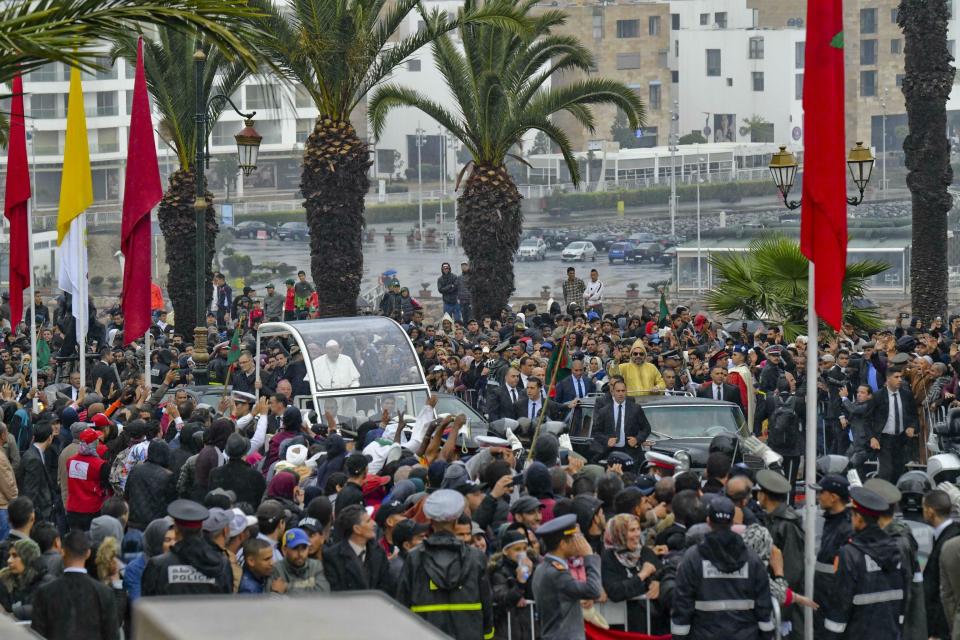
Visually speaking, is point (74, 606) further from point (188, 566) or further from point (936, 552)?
point (936, 552)

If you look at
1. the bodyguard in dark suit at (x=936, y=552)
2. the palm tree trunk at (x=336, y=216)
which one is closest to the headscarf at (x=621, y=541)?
the bodyguard in dark suit at (x=936, y=552)

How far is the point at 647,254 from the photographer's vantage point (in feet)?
278

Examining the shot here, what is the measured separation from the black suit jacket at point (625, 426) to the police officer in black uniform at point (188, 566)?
325 inches

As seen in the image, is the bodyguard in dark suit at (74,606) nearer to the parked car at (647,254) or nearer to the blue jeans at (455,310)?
the blue jeans at (455,310)

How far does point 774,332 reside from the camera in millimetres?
22828

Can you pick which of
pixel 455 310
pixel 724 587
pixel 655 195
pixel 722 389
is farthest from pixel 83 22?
pixel 655 195

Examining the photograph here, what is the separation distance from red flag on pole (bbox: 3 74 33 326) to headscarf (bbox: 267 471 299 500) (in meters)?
8.24

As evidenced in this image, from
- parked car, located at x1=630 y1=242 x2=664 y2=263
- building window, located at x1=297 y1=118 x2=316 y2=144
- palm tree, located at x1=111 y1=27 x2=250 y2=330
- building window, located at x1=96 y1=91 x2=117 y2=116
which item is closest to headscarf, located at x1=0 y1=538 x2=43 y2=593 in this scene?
palm tree, located at x1=111 y1=27 x2=250 y2=330

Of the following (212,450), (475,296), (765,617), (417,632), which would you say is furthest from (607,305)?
(417,632)

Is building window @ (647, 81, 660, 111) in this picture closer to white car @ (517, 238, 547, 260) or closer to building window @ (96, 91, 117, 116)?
white car @ (517, 238, 547, 260)

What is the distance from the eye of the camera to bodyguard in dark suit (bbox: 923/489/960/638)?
9.78m

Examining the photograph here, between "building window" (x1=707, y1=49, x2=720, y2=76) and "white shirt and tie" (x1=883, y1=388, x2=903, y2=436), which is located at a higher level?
"building window" (x1=707, y1=49, x2=720, y2=76)

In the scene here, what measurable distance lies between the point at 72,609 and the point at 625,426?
908cm

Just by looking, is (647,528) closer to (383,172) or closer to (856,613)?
(856,613)
